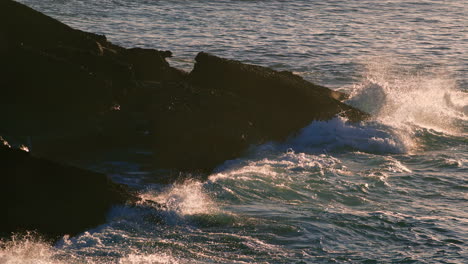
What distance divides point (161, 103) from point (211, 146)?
4.01 feet

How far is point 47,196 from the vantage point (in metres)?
9.34

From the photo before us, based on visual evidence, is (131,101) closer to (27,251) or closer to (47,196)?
(47,196)

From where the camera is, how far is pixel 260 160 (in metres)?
12.6

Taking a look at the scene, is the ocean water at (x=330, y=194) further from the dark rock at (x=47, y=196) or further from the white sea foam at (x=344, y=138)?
the dark rock at (x=47, y=196)

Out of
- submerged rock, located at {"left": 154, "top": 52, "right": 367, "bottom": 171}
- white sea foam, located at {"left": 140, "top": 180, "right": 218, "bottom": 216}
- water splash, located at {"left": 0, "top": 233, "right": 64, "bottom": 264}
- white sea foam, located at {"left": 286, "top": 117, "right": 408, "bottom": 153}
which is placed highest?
submerged rock, located at {"left": 154, "top": 52, "right": 367, "bottom": 171}

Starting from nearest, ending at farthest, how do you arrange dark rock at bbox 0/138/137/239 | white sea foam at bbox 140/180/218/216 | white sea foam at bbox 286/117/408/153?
dark rock at bbox 0/138/137/239 < white sea foam at bbox 140/180/218/216 < white sea foam at bbox 286/117/408/153

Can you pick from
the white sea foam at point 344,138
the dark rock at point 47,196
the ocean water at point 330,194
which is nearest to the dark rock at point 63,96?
the ocean water at point 330,194

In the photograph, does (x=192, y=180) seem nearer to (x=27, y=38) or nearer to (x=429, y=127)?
(x=27, y=38)

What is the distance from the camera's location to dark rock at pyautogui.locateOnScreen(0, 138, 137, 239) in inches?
360

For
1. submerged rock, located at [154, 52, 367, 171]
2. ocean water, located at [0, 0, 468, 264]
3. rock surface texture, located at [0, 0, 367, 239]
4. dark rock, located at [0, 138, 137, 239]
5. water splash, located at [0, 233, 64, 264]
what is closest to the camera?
water splash, located at [0, 233, 64, 264]

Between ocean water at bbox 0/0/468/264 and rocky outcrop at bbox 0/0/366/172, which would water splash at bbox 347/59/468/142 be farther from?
rocky outcrop at bbox 0/0/366/172

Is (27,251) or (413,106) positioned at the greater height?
(413,106)

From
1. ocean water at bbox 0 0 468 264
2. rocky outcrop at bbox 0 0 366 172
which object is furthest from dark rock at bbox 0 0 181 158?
ocean water at bbox 0 0 468 264

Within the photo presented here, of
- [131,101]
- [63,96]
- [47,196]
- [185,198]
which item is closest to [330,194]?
[185,198]
